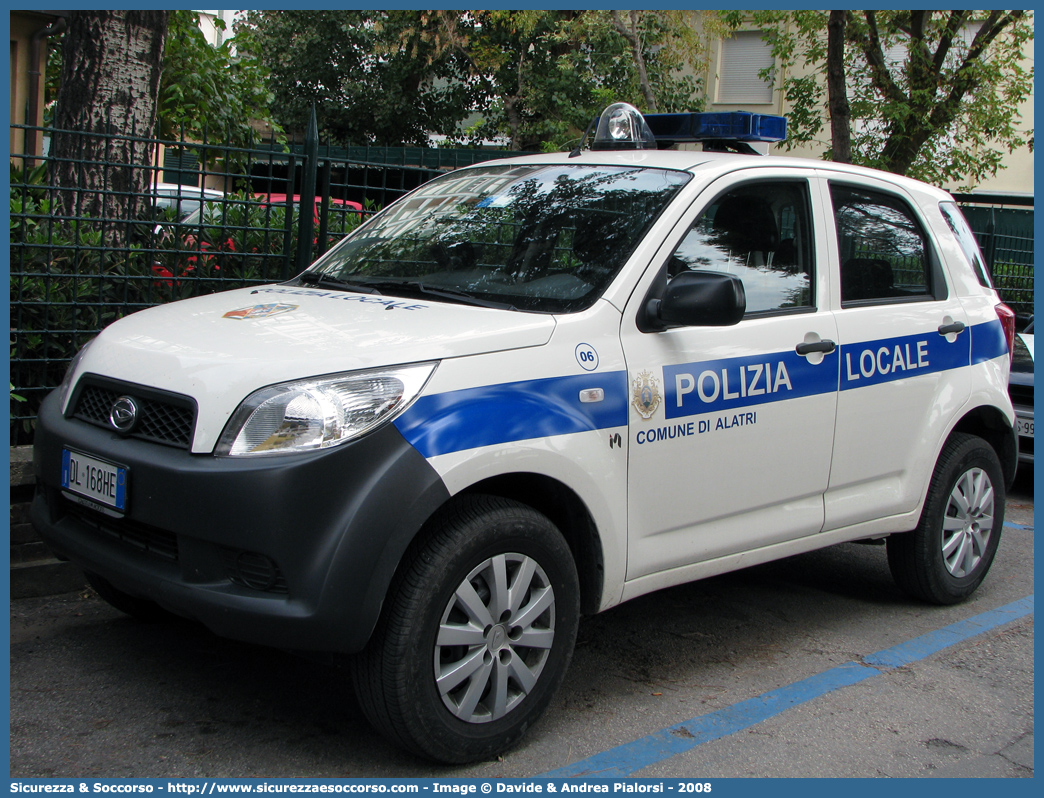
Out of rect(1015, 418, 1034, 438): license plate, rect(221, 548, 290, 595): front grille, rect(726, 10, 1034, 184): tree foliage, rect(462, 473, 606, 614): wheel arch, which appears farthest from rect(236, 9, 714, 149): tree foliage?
rect(221, 548, 290, 595): front grille

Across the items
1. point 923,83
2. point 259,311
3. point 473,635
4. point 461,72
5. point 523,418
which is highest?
point 461,72

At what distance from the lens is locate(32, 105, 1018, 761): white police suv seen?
2.80 metres

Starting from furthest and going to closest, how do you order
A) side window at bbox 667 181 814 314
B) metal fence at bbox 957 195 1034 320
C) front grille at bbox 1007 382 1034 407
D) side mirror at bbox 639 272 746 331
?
metal fence at bbox 957 195 1034 320, front grille at bbox 1007 382 1034 407, side window at bbox 667 181 814 314, side mirror at bbox 639 272 746 331

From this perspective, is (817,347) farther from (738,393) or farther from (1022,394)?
(1022,394)

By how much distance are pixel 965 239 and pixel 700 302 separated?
7.19 ft

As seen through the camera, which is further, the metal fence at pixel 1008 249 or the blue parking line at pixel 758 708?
the metal fence at pixel 1008 249

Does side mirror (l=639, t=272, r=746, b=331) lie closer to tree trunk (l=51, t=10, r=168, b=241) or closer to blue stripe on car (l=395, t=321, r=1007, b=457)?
blue stripe on car (l=395, t=321, r=1007, b=457)

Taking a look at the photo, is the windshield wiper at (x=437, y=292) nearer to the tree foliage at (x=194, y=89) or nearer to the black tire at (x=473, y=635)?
the black tire at (x=473, y=635)

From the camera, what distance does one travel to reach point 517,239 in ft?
12.1

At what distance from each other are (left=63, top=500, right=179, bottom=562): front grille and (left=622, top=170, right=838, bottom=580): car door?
138cm

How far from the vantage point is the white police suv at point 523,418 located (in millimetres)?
2797

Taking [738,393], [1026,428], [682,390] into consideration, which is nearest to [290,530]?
[682,390]

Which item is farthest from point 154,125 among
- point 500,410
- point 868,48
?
point 868,48

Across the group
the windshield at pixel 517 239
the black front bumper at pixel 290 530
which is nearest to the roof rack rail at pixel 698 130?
the windshield at pixel 517 239
